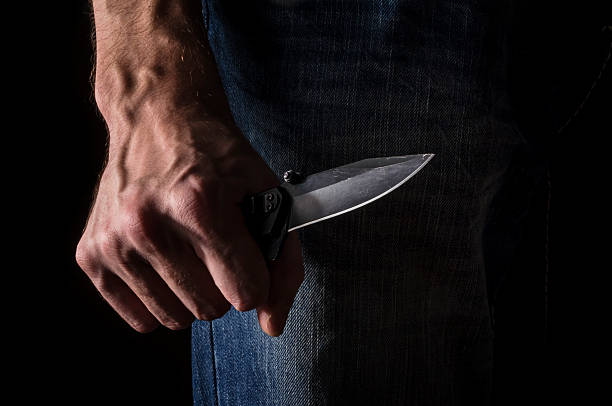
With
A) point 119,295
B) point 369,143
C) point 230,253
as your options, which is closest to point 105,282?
point 119,295

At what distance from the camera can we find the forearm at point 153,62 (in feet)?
1.68

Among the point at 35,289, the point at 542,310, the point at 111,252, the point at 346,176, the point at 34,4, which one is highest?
the point at 346,176

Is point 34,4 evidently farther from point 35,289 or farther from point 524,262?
point 524,262

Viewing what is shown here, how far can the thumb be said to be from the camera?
494 millimetres

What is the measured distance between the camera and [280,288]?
1.62 ft

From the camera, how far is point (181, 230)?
17.9 inches

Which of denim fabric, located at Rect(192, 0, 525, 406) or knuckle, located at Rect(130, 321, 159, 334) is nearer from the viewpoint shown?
knuckle, located at Rect(130, 321, 159, 334)

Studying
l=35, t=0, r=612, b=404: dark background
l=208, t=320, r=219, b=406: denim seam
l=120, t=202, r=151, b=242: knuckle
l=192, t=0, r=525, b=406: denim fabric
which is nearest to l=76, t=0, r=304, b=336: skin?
l=120, t=202, r=151, b=242: knuckle

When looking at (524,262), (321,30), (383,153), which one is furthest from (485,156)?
(524,262)

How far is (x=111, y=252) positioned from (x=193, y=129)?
12 centimetres

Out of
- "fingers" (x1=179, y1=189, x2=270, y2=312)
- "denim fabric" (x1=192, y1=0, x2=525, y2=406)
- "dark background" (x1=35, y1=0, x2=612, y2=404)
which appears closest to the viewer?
"fingers" (x1=179, y1=189, x2=270, y2=312)

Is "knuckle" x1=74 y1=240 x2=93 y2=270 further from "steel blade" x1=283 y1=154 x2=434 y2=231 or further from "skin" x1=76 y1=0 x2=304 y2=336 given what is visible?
"steel blade" x1=283 y1=154 x2=434 y2=231

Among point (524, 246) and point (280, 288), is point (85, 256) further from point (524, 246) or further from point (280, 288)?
point (524, 246)

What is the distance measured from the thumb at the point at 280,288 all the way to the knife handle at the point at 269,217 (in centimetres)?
3
